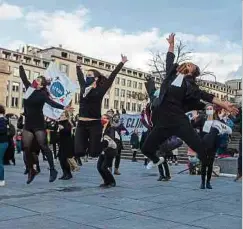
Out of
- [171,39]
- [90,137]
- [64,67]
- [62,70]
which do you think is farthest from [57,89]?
[64,67]

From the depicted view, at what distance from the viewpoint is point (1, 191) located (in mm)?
7996

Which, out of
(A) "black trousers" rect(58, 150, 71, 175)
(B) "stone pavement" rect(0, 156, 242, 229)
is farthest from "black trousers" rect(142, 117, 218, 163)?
(A) "black trousers" rect(58, 150, 71, 175)

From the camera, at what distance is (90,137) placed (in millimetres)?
7996

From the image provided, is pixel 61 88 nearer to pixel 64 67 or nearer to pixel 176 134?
pixel 176 134

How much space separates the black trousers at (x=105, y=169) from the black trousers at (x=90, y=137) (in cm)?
108

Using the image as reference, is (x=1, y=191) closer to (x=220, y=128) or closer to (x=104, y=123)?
(x=104, y=123)

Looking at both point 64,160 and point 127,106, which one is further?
point 127,106

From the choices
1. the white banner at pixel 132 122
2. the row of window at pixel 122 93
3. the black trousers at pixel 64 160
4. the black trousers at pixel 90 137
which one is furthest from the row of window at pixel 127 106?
the black trousers at pixel 90 137

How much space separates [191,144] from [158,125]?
546mm

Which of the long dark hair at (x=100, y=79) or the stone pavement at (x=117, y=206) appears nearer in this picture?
the stone pavement at (x=117, y=206)

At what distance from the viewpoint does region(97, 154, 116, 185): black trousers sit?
29.5ft

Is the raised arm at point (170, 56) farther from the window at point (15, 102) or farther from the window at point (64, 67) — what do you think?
the window at point (64, 67)

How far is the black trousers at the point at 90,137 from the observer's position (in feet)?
26.0

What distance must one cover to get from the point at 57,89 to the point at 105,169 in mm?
6552
